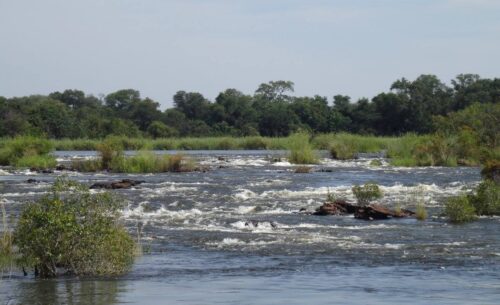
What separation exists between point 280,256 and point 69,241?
15.2ft

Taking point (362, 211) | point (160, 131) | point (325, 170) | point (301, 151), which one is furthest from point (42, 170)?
point (160, 131)

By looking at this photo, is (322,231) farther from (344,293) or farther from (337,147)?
(337,147)

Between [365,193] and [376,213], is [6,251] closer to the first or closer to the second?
[376,213]

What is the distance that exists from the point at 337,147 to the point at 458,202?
37.2 m

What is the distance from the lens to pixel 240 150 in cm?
8650

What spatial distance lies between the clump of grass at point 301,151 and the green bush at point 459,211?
92.6ft

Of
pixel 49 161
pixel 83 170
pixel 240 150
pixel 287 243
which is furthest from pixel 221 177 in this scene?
pixel 240 150

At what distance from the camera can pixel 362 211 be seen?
24062 millimetres

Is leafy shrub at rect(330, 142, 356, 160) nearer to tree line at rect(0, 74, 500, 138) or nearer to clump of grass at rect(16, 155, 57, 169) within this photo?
clump of grass at rect(16, 155, 57, 169)

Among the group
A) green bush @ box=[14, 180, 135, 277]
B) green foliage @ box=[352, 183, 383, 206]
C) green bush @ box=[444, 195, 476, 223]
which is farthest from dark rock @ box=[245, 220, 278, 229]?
green bush @ box=[14, 180, 135, 277]

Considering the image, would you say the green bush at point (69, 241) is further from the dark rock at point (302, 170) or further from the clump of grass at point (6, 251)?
the dark rock at point (302, 170)

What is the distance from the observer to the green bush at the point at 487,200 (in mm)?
24422

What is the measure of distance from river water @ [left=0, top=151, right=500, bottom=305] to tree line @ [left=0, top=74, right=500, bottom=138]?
67.5m

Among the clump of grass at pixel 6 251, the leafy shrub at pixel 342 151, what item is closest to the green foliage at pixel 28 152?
the leafy shrub at pixel 342 151
